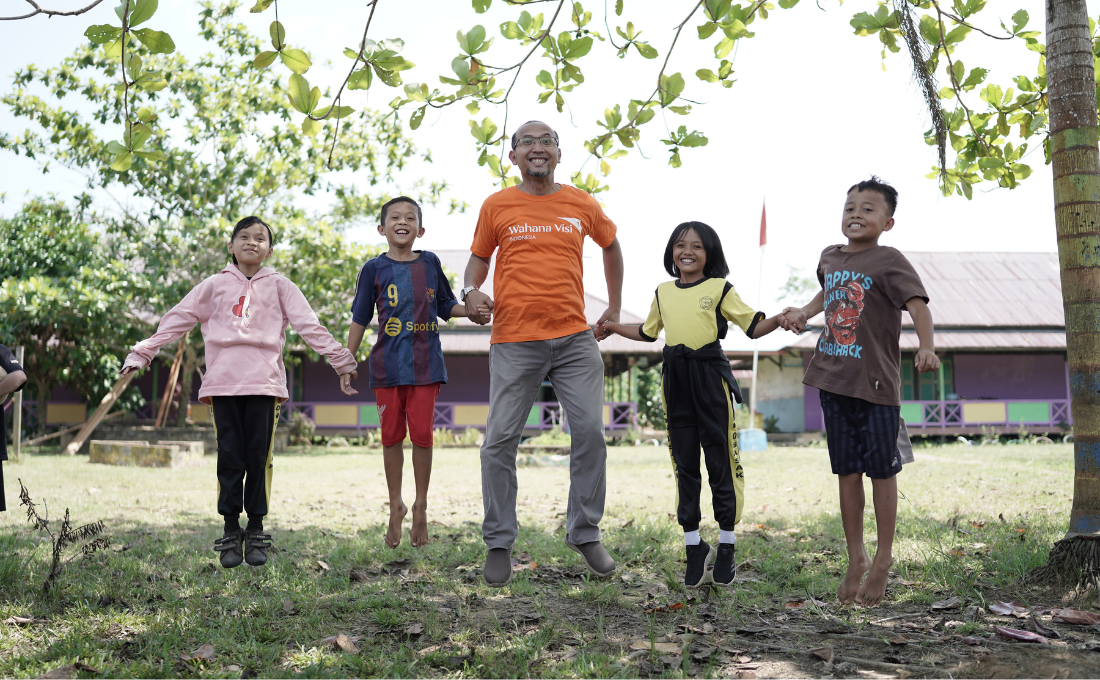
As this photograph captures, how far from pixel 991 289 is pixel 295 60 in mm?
23549

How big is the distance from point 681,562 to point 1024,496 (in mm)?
5111

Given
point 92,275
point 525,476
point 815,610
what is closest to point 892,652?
point 815,610

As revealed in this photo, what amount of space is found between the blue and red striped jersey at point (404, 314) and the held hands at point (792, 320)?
187 cm

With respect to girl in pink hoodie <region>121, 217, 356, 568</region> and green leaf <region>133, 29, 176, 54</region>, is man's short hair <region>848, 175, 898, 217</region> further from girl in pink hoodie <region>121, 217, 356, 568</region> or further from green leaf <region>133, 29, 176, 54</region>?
green leaf <region>133, 29, 176, 54</region>

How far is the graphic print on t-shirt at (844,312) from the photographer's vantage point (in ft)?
11.4

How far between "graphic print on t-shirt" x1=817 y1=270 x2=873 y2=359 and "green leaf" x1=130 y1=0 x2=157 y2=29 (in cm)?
306

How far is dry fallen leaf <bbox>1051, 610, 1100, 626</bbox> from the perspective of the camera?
3091mm

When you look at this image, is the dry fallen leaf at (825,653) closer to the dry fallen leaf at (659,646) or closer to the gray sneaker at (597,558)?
the dry fallen leaf at (659,646)

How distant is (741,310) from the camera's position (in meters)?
3.67

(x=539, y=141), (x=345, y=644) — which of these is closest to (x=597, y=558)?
(x=345, y=644)

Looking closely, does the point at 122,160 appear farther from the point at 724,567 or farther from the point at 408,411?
the point at 724,567

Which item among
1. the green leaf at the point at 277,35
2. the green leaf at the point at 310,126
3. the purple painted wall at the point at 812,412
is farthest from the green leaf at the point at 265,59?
the purple painted wall at the point at 812,412

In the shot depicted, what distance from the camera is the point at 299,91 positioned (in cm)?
326

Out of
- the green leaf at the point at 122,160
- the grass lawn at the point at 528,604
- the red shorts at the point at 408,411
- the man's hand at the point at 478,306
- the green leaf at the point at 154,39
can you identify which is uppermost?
the green leaf at the point at 154,39
